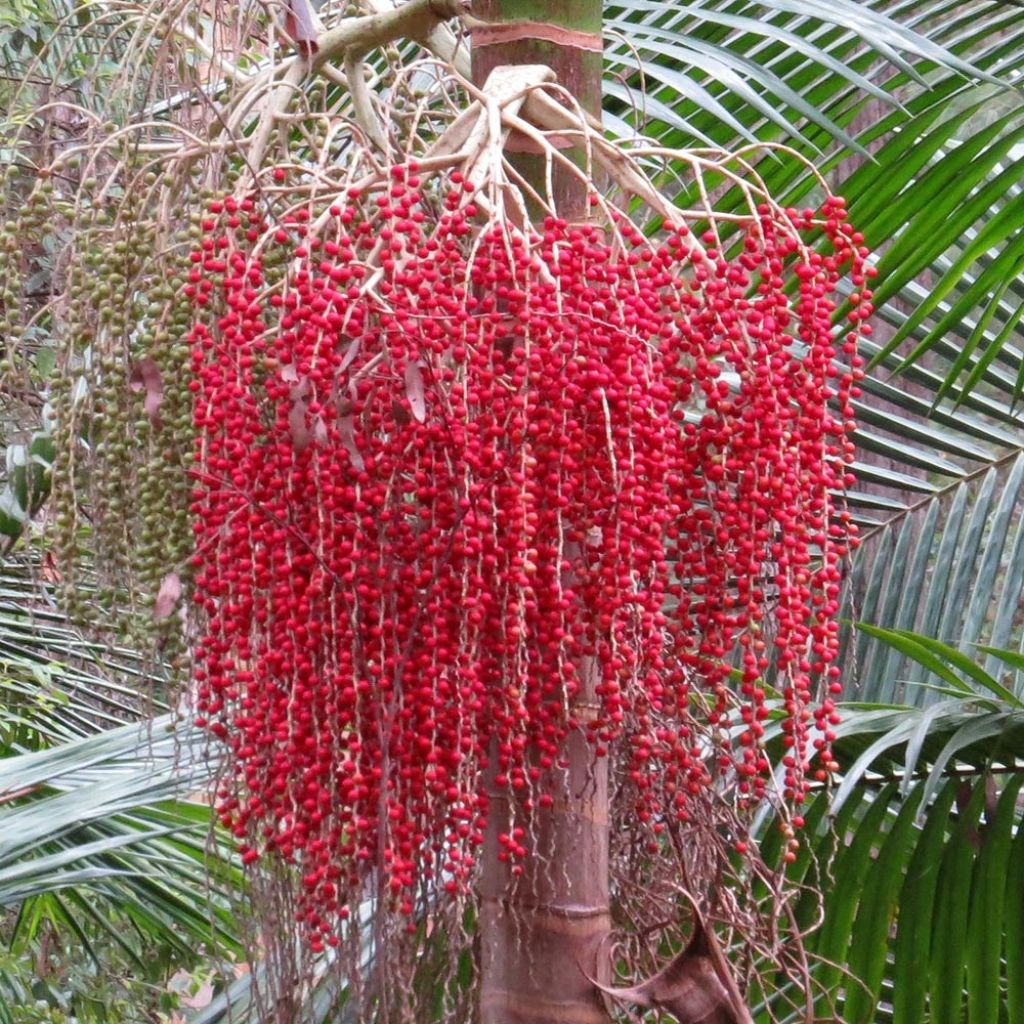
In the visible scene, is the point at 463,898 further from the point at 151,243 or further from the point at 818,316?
the point at 151,243

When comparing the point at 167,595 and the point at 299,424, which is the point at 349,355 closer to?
the point at 299,424

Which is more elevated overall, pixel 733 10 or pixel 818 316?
pixel 733 10

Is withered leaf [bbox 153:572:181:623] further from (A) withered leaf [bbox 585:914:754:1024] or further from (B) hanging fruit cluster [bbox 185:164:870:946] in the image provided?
(A) withered leaf [bbox 585:914:754:1024]

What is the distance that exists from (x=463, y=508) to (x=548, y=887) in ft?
1.28

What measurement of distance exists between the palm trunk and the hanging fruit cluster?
2.3 inches

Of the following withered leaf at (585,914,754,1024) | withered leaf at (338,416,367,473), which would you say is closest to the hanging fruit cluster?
withered leaf at (338,416,367,473)

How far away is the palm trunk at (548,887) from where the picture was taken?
1.20 m

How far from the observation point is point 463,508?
985 millimetres

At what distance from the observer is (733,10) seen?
206 cm

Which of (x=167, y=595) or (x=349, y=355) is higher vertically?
(x=349, y=355)

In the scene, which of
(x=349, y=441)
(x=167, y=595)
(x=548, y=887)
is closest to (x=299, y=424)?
(x=349, y=441)

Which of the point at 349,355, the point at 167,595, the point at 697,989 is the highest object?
the point at 349,355

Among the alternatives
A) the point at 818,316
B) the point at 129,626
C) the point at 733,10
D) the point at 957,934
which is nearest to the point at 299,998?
the point at 129,626

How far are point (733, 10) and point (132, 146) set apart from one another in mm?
1057
